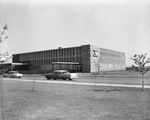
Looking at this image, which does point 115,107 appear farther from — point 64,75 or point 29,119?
point 64,75

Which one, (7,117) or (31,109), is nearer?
(7,117)

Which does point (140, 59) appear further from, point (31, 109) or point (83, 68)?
point (83, 68)

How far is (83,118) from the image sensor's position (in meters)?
5.92

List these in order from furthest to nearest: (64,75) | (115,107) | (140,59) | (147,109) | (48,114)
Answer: (64,75), (140,59), (115,107), (147,109), (48,114)

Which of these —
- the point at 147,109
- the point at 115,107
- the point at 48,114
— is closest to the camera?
the point at 48,114

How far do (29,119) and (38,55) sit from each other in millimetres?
61409

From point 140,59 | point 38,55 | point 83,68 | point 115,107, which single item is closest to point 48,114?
point 115,107

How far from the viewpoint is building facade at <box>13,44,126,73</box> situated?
53.3 metres

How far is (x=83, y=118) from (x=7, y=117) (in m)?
2.84

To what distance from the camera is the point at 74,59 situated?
56406 mm

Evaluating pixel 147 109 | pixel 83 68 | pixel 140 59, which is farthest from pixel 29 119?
pixel 83 68

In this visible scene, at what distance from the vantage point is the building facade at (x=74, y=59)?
53312 millimetres

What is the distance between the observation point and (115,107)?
7.39 metres

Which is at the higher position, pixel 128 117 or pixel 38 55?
pixel 38 55
